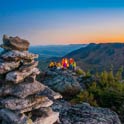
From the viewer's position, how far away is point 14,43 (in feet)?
60.2

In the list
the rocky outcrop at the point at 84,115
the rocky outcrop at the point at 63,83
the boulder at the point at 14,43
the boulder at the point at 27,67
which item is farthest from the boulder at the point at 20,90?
the rocky outcrop at the point at 63,83

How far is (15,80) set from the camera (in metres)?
17.4

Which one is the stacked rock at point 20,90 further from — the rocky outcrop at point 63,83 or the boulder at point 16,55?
the rocky outcrop at point 63,83

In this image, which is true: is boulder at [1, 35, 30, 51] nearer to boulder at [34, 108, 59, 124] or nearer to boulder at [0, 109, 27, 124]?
boulder at [0, 109, 27, 124]

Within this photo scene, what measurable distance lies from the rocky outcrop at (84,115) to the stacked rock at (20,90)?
2793 millimetres

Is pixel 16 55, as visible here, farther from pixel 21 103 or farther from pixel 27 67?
pixel 21 103

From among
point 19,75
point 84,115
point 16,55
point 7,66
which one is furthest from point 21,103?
point 84,115

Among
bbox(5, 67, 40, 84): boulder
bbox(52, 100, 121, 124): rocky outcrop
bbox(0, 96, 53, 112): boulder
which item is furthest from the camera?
bbox(52, 100, 121, 124): rocky outcrop

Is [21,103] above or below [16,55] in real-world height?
below

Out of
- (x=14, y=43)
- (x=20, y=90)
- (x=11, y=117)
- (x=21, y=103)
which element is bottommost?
(x=11, y=117)

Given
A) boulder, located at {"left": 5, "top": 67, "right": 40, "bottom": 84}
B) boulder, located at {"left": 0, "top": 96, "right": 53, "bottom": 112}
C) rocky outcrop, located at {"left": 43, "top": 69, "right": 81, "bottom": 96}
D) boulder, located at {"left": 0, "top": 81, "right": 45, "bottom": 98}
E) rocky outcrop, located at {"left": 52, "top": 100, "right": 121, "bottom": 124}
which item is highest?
boulder, located at {"left": 5, "top": 67, "right": 40, "bottom": 84}

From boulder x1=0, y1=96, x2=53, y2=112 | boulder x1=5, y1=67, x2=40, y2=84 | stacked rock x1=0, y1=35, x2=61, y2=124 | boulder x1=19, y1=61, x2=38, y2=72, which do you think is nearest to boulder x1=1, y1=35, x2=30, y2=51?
stacked rock x1=0, y1=35, x2=61, y2=124

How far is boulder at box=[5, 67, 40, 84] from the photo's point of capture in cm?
1727

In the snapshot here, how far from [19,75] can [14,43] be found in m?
1.80
